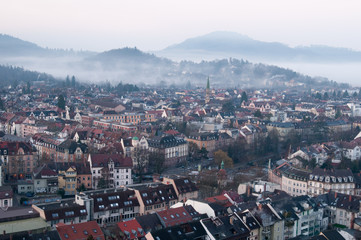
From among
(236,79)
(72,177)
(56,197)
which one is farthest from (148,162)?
(236,79)

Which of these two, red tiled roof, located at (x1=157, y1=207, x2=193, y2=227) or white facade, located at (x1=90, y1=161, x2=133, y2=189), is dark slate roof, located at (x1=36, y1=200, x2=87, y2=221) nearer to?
red tiled roof, located at (x1=157, y1=207, x2=193, y2=227)

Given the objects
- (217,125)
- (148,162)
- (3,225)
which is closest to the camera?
(3,225)

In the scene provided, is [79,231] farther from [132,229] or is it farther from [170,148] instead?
[170,148]

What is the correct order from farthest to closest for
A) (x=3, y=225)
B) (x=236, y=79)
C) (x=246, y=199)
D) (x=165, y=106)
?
(x=236, y=79) → (x=165, y=106) → (x=246, y=199) → (x=3, y=225)

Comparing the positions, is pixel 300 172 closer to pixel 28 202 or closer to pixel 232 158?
pixel 232 158

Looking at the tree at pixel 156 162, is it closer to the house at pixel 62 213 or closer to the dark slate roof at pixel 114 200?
the dark slate roof at pixel 114 200
